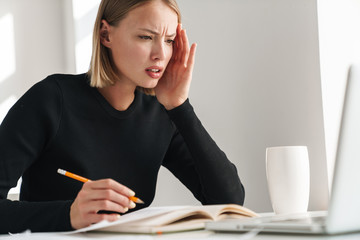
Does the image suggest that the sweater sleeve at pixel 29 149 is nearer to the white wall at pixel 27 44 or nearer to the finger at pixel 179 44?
the finger at pixel 179 44

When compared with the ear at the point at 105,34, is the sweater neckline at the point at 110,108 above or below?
below

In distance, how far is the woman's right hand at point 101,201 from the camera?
0.91 m

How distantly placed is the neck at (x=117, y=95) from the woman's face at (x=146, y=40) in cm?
6

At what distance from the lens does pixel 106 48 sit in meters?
1.62

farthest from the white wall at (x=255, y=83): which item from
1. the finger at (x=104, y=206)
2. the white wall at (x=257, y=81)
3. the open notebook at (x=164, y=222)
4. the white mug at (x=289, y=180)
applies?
the finger at (x=104, y=206)

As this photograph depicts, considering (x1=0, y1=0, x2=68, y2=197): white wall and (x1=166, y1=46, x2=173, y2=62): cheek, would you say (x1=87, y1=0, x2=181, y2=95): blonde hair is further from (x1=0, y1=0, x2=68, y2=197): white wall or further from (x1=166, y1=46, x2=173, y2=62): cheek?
(x1=0, y1=0, x2=68, y2=197): white wall

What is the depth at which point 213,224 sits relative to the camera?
2.66ft

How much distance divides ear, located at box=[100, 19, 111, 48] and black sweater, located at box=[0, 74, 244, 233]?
5.4 inches

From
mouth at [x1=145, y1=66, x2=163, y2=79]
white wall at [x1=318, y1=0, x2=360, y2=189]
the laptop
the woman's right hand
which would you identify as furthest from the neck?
the laptop

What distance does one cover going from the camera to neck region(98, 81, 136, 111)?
1574mm

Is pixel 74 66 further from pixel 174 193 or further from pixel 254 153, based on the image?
pixel 254 153

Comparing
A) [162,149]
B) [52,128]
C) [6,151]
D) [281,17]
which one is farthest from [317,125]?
[6,151]

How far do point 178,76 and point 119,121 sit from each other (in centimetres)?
24

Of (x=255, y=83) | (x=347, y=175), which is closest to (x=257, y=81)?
(x=255, y=83)
